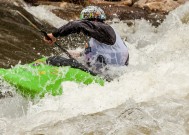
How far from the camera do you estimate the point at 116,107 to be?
14.7 feet

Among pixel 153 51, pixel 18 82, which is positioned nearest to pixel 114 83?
pixel 18 82

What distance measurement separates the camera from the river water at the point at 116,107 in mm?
3764

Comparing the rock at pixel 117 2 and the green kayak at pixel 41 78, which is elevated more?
the green kayak at pixel 41 78

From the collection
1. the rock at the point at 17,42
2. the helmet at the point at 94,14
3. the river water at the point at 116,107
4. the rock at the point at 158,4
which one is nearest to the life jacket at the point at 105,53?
the river water at the point at 116,107

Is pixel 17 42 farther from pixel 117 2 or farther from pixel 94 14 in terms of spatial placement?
pixel 117 2

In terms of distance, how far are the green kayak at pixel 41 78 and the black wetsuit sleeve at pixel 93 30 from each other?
0.53 m

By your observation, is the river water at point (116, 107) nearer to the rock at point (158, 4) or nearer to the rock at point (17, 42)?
the rock at point (17, 42)

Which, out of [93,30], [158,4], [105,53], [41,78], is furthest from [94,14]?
[158,4]

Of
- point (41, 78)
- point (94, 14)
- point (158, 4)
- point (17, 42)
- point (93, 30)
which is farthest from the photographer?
point (158, 4)

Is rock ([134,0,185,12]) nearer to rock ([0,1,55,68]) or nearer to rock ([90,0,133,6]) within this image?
rock ([90,0,133,6])

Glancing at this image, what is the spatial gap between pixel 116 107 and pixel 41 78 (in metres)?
0.98

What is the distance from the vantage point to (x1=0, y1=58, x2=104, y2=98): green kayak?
15.1 ft

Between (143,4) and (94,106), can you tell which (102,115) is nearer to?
(94,106)

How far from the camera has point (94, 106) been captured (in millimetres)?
4488
